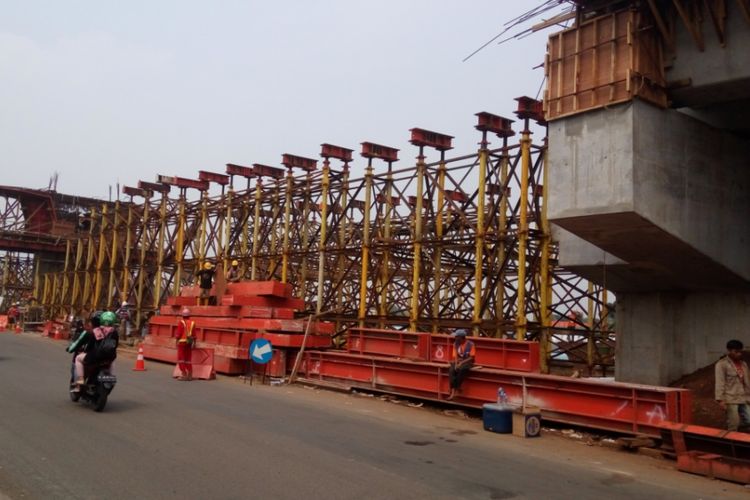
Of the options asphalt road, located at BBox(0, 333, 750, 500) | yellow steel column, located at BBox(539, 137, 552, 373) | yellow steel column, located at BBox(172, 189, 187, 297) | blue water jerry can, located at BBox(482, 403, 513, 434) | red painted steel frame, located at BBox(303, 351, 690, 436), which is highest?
yellow steel column, located at BBox(172, 189, 187, 297)

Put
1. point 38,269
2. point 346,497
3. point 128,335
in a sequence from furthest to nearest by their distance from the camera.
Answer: point 38,269 → point 128,335 → point 346,497

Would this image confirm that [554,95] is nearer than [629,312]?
Yes

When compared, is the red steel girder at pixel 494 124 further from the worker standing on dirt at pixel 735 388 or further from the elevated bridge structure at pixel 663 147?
the worker standing on dirt at pixel 735 388

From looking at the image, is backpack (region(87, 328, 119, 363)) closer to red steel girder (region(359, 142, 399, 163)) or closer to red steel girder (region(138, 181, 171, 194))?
red steel girder (region(359, 142, 399, 163))

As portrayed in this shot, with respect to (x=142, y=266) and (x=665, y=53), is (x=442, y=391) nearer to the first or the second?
(x=665, y=53)

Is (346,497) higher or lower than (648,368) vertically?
lower

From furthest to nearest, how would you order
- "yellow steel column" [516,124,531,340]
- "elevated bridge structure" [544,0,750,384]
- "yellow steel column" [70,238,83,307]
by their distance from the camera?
"yellow steel column" [70,238,83,307], "yellow steel column" [516,124,531,340], "elevated bridge structure" [544,0,750,384]

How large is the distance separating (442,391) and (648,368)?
4.84 meters

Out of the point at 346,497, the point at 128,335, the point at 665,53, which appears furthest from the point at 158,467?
the point at 128,335

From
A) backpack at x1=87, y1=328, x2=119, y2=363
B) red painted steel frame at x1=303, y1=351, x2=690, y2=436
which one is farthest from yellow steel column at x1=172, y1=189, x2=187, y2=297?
backpack at x1=87, y1=328, x2=119, y2=363

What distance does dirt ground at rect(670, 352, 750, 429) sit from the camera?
1145 cm

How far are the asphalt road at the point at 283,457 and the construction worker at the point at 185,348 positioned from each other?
393 centimetres

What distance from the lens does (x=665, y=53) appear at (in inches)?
471

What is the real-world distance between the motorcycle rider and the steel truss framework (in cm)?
972
